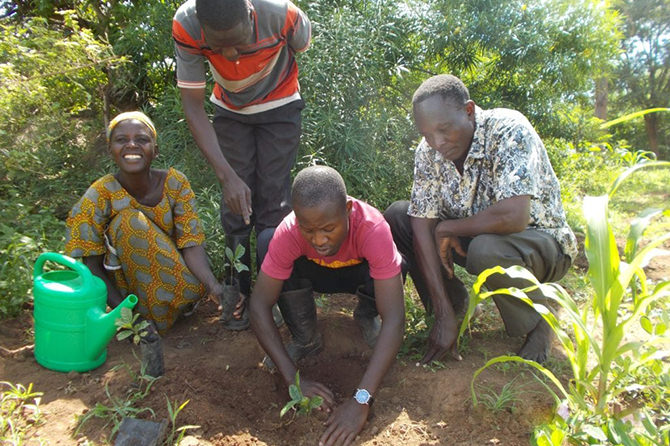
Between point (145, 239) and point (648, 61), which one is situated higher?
point (648, 61)

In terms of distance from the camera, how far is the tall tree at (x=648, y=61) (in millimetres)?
13203

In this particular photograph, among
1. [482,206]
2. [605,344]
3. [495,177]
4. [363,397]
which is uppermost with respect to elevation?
[495,177]

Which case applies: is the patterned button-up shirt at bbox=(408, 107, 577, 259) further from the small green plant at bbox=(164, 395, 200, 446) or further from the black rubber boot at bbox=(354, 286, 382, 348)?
the small green plant at bbox=(164, 395, 200, 446)

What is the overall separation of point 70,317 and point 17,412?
38 centimetres

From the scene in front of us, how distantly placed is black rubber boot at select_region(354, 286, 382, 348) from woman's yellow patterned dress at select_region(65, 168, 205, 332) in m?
0.79

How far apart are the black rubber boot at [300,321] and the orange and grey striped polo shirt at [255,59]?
3.16 ft

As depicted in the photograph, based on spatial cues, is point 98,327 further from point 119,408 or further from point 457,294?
point 457,294

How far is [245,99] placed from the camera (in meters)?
2.67

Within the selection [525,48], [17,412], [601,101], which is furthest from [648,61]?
[17,412]

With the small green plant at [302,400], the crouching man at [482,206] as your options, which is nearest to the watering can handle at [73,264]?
the small green plant at [302,400]

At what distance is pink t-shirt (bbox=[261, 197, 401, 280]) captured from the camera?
206 cm

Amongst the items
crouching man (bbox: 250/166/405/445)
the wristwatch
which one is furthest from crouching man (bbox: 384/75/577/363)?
the wristwatch

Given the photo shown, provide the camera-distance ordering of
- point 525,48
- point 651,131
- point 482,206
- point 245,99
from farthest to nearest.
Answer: point 651,131, point 525,48, point 245,99, point 482,206

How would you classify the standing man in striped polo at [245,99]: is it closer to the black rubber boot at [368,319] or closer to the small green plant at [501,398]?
the black rubber boot at [368,319]
